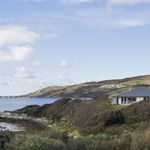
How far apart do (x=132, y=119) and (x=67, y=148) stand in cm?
1968

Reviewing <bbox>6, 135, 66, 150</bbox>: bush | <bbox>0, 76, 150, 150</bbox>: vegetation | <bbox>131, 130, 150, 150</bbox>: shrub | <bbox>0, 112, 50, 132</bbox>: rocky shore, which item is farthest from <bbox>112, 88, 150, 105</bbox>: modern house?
<bbox>6, 135, 66, 150</bbox>: bush

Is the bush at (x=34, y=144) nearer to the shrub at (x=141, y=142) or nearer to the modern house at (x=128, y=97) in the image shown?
the shrub at (x=141, y=142)

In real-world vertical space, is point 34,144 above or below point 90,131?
above

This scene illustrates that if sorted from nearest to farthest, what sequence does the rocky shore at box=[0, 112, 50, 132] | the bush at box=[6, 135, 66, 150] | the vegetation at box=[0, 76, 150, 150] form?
1. the bush at box=[6, 135, 66, 150]
2. the vegetation at box=[0, 76, 150, 150]
3. the rocky shore at box=[0, 112, 50, 132]

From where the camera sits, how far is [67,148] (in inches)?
732

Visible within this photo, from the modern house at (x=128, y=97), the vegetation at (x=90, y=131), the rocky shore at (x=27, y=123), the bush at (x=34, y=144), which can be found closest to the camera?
the bush at (x=34, y=144)

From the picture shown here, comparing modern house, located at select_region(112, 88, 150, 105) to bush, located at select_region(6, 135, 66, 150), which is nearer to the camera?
bush, located at select_region(6, 135, 66, 150)

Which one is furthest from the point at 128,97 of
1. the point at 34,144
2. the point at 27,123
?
the point at 34,144

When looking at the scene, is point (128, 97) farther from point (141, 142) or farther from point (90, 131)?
point (141, 142)

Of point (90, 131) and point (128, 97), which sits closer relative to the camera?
point (90, 131)

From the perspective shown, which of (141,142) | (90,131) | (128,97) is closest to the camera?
(141,142)

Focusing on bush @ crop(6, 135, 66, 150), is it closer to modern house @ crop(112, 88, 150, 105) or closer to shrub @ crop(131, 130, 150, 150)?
shrub @ crop(131, 130, 150, 150)

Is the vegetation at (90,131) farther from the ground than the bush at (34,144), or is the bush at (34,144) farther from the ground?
the bush at (34,144)

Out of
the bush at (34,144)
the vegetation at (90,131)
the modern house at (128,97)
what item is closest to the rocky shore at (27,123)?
the vegetation at (90,131)
